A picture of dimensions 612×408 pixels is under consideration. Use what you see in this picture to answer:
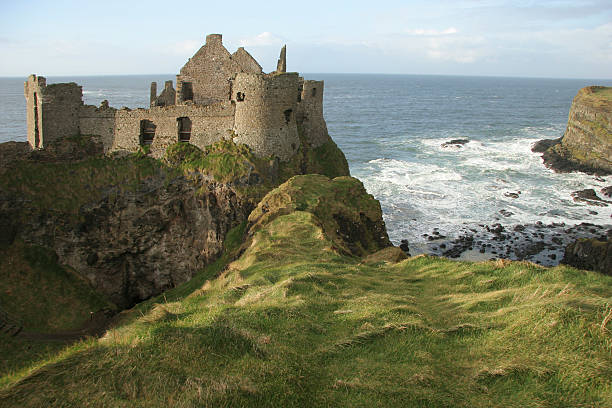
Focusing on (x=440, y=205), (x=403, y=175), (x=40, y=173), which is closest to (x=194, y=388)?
(x=40, y=173)

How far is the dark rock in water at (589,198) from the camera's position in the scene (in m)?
56.0

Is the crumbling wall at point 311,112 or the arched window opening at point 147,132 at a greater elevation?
→ the crumbling wall at point 311,112

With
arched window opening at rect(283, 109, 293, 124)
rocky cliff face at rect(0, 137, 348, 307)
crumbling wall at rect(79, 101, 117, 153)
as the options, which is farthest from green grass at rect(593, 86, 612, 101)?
crumbling wall at rect(79, 101, 117, 153)

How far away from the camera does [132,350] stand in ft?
27.2

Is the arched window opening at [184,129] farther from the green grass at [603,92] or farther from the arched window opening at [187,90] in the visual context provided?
the green grass at [603,92]

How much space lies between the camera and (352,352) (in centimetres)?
943

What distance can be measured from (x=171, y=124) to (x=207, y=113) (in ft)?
10.4

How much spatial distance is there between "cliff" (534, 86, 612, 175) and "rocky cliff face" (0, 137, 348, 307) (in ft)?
206

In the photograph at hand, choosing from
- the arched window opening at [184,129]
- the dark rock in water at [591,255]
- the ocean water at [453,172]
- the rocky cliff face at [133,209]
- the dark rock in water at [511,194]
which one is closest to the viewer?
the rocky cliff face at [133,209]

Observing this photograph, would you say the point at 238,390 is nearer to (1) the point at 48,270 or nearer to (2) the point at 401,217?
(1) the point at 48,270

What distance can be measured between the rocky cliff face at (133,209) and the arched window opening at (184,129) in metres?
1.05

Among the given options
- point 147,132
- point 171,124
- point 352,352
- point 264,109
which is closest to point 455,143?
point 264,109

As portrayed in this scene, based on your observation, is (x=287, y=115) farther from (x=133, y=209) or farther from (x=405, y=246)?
(x=405, y=246)

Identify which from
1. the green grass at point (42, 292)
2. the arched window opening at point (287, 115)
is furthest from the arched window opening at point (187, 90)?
the green grass at point (42, 292)
